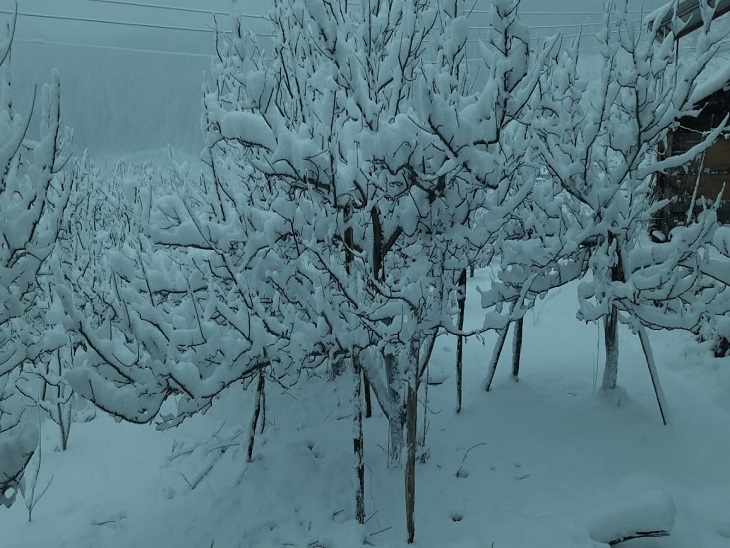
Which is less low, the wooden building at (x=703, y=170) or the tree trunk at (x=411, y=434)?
the wooden building at (x=703, y=170)

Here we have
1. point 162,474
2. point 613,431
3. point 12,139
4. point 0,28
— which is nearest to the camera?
point 12,139

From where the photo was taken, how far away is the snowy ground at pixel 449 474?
11.3 ft

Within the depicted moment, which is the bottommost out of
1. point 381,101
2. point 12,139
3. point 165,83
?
point 12,139

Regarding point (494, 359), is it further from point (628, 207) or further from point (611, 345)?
point (628, 207)

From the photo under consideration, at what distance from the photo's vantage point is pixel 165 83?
201 feet

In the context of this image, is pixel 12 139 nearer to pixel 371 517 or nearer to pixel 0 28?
pixel 371 517

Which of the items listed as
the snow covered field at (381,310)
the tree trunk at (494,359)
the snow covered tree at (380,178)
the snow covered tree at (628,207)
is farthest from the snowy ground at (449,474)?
the snow covered tree at (628,207)

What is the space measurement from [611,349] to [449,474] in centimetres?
217

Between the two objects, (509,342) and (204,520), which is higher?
(509,342)

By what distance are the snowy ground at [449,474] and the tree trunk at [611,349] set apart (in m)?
0.21

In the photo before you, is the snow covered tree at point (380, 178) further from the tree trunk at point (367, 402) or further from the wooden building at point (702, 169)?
the wooden building at point (702, 169)

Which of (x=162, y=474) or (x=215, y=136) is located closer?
(x=215, y=136)

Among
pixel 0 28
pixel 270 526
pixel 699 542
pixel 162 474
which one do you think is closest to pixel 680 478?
pixel 699 542

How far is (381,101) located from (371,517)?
11.5 feet
